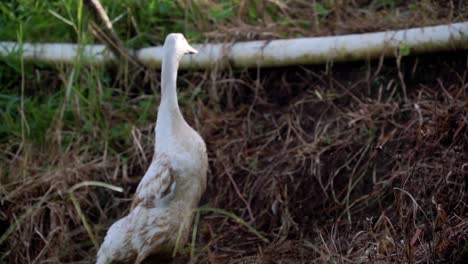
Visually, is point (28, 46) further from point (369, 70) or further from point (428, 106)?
point (428, 106)

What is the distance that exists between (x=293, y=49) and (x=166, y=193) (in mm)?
1350

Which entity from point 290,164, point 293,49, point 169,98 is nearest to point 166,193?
point 169,98

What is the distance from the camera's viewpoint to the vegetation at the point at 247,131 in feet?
14.0

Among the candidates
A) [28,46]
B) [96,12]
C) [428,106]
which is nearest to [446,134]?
[428,106]

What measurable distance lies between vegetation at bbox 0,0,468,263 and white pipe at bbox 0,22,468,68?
0.26ft

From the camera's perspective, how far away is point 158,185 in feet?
12.9

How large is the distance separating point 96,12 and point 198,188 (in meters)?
1.52

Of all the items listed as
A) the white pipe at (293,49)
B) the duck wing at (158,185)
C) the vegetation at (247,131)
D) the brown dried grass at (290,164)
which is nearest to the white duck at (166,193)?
the duck wing at (158,185)

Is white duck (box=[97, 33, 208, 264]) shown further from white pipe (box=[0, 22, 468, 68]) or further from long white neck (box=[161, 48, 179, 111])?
white pipe (box=[0, 22, 468, 68])

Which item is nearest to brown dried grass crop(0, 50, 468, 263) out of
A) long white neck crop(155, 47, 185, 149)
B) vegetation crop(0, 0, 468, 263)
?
vegetation crop(0, 0, 468, 263)

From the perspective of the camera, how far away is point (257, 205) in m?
4.57

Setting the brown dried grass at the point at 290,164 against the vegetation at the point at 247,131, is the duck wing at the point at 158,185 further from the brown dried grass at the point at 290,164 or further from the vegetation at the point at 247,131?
the brown dried grass at the point at 290,164

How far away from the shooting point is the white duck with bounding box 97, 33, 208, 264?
3.93 metres

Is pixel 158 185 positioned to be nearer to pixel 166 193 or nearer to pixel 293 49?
pixel 166 193
